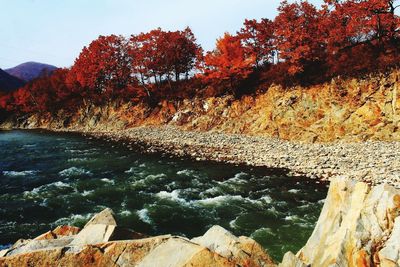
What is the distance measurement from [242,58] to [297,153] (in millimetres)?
20688

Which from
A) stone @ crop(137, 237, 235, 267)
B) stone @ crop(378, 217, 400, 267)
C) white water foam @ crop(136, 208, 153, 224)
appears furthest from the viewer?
white water foam @ crop(136, 208, 153, 224)

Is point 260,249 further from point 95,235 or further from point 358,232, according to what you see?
point 95,235

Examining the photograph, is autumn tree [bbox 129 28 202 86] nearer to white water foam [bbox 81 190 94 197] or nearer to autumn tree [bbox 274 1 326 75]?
autumn tree [bbox 274 1 326 75]

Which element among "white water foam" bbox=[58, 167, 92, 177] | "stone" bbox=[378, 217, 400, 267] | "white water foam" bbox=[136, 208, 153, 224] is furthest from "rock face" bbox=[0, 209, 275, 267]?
"white water foam" bbox=[58, 167, 92, 177]

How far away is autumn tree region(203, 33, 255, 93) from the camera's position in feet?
143

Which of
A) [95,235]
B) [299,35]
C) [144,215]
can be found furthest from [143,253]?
[299,35]

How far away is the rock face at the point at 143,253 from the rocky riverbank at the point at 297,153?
1166 cm

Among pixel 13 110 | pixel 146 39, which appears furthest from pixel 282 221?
pixel 13 110

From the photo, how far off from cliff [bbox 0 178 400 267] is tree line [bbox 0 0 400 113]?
2732cm

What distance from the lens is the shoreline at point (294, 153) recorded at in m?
21.8

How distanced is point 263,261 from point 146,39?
54.0 m

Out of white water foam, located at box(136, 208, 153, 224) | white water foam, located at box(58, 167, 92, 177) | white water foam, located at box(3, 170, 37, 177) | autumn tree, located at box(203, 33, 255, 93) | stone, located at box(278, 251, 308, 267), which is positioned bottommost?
white water foam, located at box(136, 208, 153, 224)

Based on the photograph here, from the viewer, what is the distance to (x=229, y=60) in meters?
44.2

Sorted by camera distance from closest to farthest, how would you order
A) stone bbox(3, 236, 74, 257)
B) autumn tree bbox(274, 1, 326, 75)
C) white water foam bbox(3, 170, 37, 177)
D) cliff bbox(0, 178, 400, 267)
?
1. cliff bbox(0, 178, 400, 267)
2. stone bbox(3, 236, 74, 257)
3. white water foam bbox(3, 170, 37, 177)
4. autumn tree bbox(274, 1, 326, 75)
